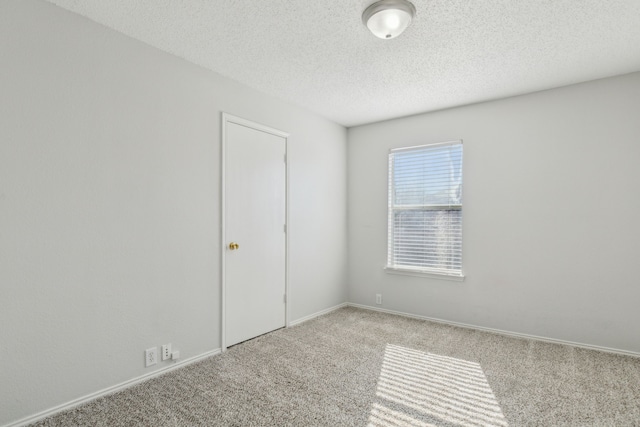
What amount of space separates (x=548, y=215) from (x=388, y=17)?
2576 mm

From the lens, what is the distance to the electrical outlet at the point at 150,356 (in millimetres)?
2490

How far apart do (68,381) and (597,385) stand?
3647 millimetres

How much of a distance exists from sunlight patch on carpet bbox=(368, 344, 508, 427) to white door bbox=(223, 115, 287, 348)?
53.0 inches

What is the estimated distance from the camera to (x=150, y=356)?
8.24ft

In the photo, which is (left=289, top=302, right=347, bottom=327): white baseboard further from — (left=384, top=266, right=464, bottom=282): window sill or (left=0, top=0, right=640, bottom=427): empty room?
(left=384, top=266, right=464, bottom=282): window sill

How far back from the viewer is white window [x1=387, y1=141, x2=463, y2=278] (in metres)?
3.90

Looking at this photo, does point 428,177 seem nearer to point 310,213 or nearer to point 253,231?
point 310,213

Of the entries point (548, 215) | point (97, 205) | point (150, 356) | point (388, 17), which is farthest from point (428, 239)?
point (97, 205)

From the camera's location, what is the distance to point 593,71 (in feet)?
9.70

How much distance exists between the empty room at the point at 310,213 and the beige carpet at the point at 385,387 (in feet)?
0.07

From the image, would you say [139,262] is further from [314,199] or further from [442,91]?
[442,91]

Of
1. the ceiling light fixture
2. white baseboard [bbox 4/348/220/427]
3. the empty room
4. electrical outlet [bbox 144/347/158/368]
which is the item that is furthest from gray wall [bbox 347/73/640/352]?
electrical outlet [bbox 144/347/158/368]

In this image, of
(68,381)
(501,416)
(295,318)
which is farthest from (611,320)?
(68,381)

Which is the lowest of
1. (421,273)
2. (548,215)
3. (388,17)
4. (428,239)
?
(421,273)
